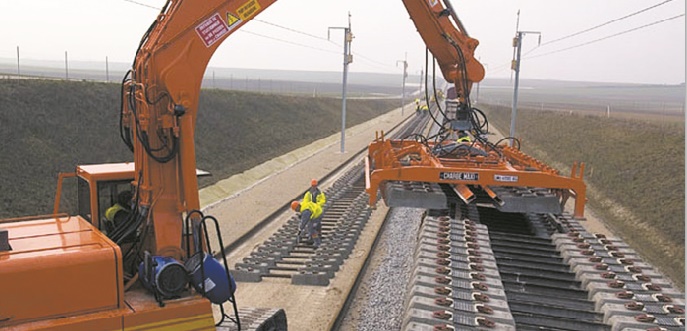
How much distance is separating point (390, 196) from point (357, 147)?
25818 mm

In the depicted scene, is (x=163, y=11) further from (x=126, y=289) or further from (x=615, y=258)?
(x=615, y=258)

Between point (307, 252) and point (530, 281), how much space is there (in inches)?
260

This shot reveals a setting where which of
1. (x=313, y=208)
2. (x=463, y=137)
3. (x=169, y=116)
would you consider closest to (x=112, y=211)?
(x=169, y=116)

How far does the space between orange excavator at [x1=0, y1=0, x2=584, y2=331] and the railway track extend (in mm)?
2195

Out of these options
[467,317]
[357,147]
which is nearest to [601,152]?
[357,147]

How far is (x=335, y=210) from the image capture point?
1692cm

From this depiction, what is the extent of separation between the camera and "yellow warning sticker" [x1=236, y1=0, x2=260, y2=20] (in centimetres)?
668

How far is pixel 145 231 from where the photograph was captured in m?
6.42

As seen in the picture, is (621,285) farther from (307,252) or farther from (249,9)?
(307,252)

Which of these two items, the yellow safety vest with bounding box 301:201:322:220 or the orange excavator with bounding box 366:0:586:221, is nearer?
the orange excavator with bounding box 366:0:586:221

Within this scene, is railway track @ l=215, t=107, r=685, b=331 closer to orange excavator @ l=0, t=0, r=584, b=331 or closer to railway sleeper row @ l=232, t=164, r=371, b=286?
railway sleeper row @ l=232, t=164, r=371, b=286

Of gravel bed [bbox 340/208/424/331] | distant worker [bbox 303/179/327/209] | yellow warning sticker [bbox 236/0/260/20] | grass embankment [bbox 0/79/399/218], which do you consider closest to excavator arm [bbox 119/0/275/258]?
yellow warning sticker [bbox 236/0/260/20]

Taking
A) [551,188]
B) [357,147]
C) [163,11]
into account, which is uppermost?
[163,11]

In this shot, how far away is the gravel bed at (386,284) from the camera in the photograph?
9.12m
